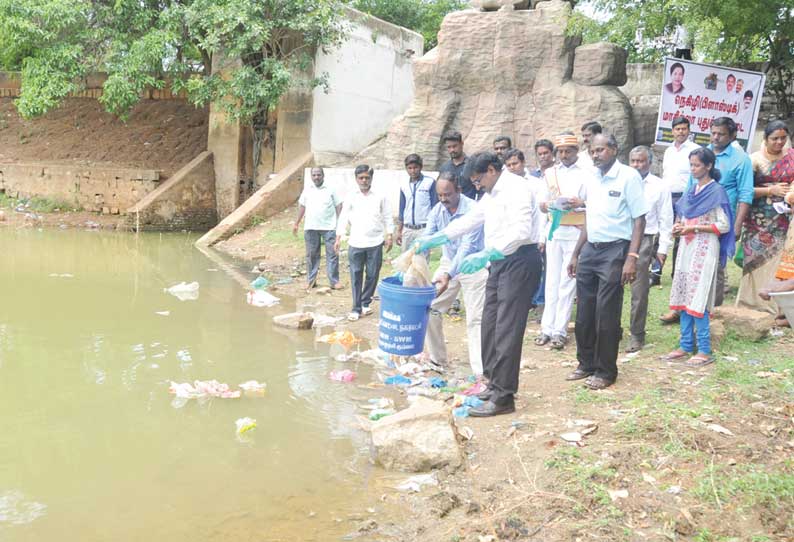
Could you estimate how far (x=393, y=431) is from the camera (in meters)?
4.46

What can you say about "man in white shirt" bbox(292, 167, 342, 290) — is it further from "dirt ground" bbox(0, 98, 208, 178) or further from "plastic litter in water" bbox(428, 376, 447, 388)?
"dirt ground" bbox(0, 98, 208, 178)

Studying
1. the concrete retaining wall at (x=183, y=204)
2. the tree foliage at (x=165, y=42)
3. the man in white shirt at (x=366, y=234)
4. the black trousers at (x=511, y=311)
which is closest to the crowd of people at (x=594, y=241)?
the black trousers at (x=511, y=311)

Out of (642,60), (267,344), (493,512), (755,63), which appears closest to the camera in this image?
(493,512)

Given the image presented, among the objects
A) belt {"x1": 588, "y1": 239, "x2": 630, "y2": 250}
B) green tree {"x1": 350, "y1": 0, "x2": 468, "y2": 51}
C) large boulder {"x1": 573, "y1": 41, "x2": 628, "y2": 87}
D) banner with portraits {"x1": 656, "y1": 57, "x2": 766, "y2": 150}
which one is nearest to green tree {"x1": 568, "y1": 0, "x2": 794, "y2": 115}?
large boulder {"x1": 573, "y1": 41, "x2": 628, "y2": 87}

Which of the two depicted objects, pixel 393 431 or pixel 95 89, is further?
pixel 95 89

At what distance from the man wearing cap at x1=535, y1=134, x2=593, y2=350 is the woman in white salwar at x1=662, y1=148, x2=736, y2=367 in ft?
2.78

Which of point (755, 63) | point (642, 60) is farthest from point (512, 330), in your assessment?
point (642, 60)

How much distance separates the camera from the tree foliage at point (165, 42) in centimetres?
1478

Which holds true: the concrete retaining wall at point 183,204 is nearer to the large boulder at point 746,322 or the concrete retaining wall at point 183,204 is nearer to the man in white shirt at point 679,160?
the man in white shirt at point 679,160

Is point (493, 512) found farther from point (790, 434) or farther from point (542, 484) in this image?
point (790, 434)

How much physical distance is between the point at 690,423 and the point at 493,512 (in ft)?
4.53

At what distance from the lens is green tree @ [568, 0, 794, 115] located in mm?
10570

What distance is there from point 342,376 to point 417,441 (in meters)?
1.89

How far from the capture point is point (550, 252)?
666cm
